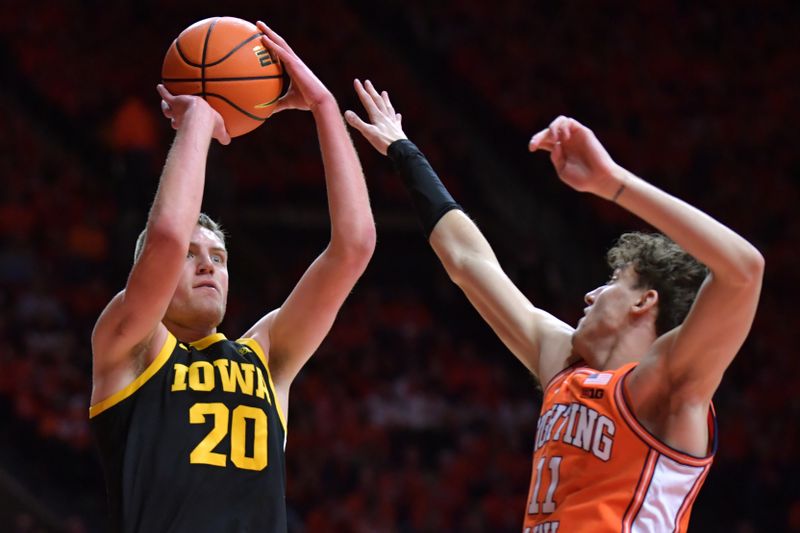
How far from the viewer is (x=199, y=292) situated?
359 centimetres

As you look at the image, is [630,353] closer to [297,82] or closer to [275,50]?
[297,82]

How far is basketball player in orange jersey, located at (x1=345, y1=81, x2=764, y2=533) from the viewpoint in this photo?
9.71ft

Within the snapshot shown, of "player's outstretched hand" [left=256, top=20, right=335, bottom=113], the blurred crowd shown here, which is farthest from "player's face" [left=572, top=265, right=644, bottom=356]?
the blurred crowd

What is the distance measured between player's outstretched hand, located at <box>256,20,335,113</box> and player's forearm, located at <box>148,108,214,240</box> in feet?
1.68

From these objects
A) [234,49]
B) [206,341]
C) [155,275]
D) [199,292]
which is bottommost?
[206,341]

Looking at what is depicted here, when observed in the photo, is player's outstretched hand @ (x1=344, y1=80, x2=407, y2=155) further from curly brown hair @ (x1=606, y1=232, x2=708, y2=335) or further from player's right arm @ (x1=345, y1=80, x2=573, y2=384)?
curly brown hair @ (x1=606, y1=232, x2=708, y2=335)

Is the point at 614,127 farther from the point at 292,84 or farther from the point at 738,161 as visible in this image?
the point at 292,84

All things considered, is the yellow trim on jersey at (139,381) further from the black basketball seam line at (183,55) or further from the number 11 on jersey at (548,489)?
the number 11 on jersey at (548,489)

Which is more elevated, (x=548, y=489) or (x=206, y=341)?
(x=206, y=341)

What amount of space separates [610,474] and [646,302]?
623mm

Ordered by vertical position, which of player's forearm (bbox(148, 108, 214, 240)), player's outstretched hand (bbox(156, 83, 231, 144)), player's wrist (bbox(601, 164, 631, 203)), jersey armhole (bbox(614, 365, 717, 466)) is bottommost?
jersey armhole (bbox(614, 365, 717, 466))

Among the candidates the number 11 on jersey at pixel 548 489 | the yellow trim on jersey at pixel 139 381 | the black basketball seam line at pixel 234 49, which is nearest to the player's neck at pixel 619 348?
the number 11 on jersey at pixel 548 489

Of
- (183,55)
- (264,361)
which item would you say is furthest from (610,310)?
(183,55)

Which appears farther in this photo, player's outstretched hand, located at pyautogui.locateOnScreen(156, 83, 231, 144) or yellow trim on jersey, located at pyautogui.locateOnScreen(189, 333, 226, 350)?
yellow trim on jersey, located at pyautogui.locateOnScreen(189, 333, 226, 350)
